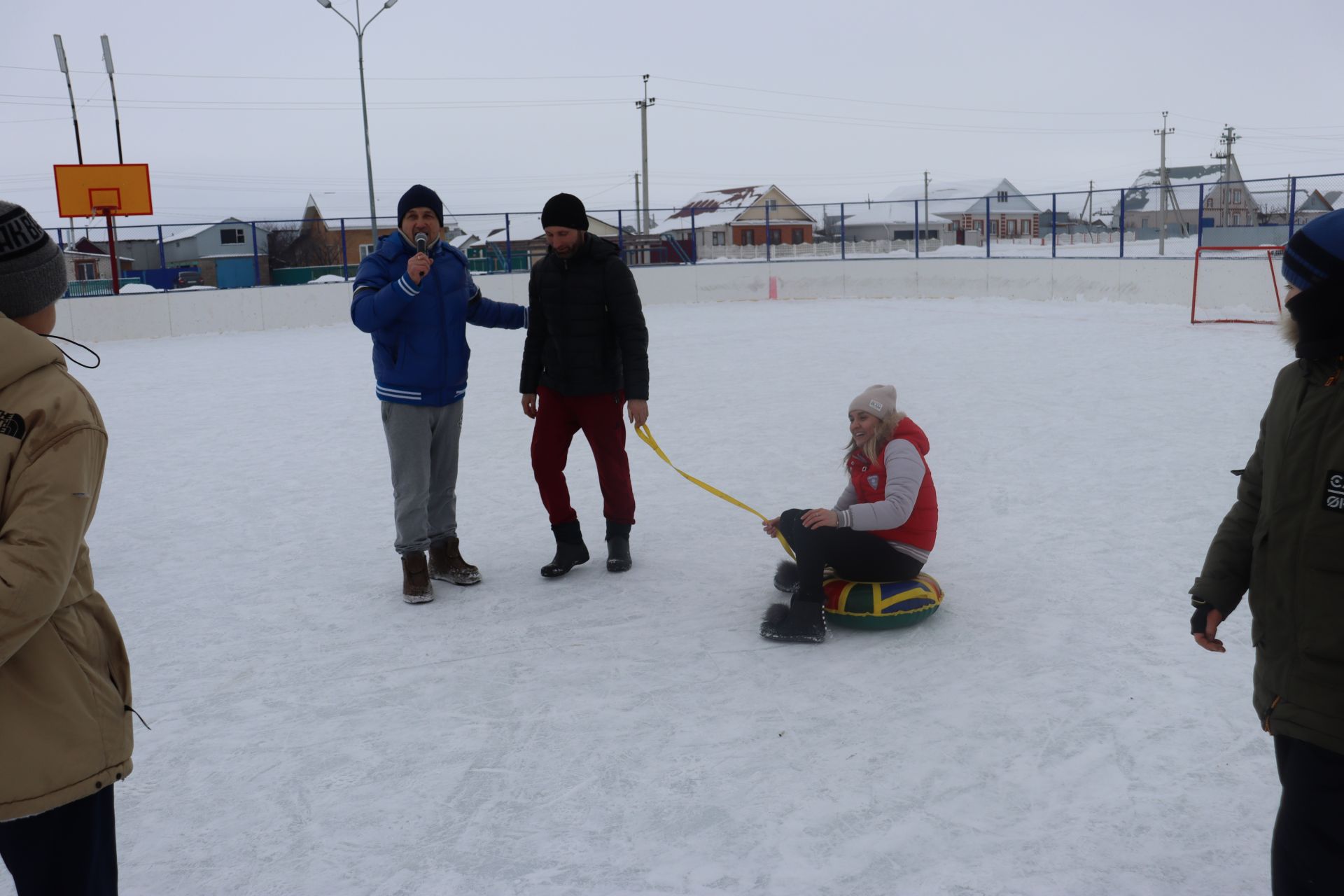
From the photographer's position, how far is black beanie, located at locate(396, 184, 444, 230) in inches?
162

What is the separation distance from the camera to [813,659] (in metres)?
3.59

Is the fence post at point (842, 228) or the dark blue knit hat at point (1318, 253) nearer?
the dark blue knit hat at point (1318, 253)

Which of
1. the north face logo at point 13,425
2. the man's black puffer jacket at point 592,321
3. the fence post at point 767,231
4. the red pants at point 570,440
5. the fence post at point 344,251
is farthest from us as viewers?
the fence post at point 767,231

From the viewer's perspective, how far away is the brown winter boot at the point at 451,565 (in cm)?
451

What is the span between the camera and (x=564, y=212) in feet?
14.0

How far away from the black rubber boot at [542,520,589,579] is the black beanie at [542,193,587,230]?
1.26 metres

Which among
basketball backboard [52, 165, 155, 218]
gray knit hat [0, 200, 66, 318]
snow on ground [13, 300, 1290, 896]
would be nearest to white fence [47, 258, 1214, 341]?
basketball backboard [52, 165, 155, 218]

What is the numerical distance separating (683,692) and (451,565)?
1.54m

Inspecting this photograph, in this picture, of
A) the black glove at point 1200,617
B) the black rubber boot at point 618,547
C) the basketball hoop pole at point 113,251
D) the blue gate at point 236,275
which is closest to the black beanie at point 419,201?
the black rubber boot at point 618,547

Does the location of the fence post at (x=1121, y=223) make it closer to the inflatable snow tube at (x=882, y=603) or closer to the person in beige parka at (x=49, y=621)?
the inflatable snow tube at (x=882, y=603)

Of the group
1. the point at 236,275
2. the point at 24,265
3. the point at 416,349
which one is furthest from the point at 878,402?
the point at 236,275

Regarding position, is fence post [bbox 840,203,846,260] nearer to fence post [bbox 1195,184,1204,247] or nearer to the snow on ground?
fence post [bbox 1195,184,1204,247]

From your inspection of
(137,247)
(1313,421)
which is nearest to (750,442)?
(1313,421)

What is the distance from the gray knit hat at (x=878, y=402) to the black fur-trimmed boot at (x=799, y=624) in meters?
0.70
